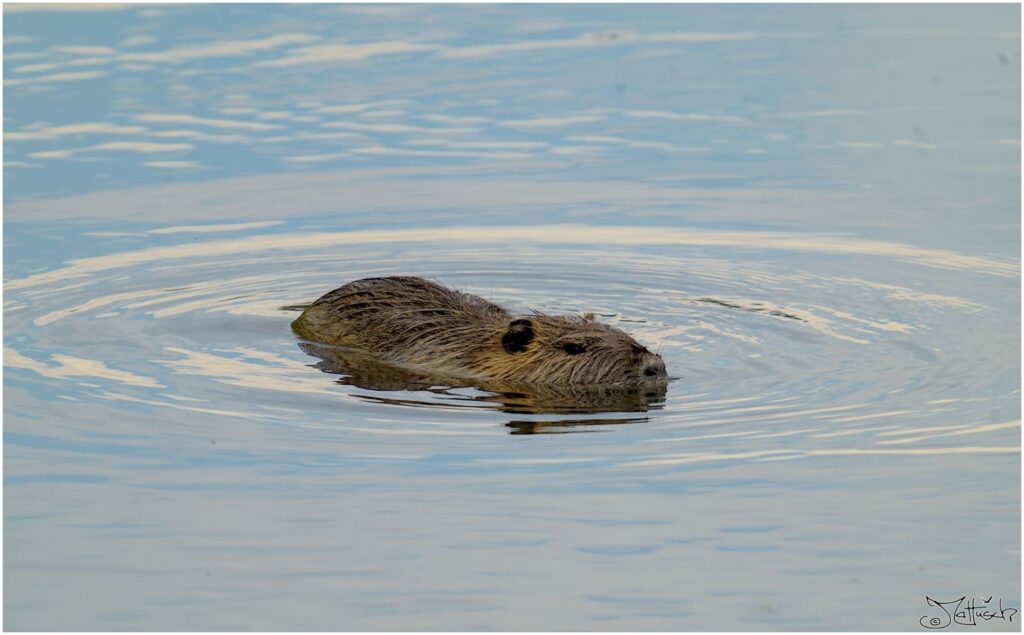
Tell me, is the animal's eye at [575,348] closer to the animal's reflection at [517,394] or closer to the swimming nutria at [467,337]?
the swimming nutria at [467,337]

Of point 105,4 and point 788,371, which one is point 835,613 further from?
point 105,4

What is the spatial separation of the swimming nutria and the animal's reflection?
0.08 meters

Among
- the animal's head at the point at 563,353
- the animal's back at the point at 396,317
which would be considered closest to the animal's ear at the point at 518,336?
the animal's head at the point at 563,353

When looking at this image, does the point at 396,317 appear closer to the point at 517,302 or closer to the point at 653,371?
the point at 517,302

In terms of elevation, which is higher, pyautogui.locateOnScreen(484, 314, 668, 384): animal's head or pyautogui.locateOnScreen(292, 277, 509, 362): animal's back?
pyautogui.locateOnScreen(292, 277, 509, 362): animal's back

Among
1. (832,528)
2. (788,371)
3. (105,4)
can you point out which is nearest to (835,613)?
(832,528)

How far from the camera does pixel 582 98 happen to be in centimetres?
1759

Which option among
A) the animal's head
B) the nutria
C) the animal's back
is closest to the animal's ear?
the animal's head

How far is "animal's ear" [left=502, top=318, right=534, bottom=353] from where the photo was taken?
10594 millimetres

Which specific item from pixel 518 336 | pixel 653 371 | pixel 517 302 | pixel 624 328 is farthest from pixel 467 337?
pixel 517 302

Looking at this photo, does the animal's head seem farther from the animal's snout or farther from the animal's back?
the animal's back

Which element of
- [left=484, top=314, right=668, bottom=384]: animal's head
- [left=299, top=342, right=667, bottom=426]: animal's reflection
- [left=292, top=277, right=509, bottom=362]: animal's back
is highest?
[left=292, top=277, right=509, bottom=362]: animal's back

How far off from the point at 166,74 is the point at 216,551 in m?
11.4

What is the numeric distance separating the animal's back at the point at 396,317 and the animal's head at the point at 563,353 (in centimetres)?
39
